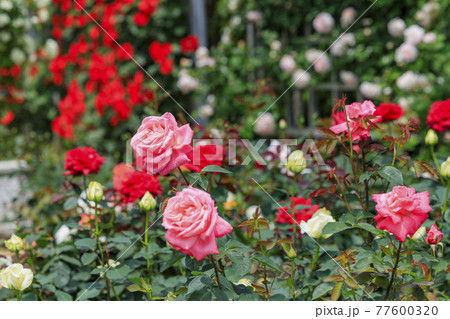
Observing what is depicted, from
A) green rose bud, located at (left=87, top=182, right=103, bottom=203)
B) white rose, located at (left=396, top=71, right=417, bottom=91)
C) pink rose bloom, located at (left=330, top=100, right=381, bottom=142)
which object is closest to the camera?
pink rose bloom, located at (left=330, top=100, right=381, bottom=142)

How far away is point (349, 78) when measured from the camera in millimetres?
3225

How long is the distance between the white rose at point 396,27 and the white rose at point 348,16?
10.2 inches

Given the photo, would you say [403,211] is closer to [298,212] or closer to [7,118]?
[298,212]

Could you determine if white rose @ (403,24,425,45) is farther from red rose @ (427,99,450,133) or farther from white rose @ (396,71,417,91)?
red rose @ (427,99,450,133)

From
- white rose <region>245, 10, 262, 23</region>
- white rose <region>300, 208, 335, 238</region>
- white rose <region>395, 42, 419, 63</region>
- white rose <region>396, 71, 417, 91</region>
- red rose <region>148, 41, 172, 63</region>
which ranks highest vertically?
white rose <region>245, 10, 262, 23</region>

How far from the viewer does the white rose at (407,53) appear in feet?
9.37

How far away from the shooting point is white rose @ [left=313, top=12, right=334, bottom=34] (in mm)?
3238

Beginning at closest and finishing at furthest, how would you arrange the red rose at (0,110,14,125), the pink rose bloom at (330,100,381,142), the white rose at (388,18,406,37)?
the pink rose bloom at (330,100,381,142), the white rose at (388,18,406,37), the red rose at (0,110,14,125)

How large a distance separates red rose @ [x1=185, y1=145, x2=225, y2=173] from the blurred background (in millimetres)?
985

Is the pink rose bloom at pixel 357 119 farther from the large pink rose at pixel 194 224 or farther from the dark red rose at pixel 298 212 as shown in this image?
the large pink rose at pixel 194 224

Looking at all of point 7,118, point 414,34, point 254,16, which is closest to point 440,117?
point 414,34

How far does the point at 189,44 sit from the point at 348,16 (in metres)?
1.36

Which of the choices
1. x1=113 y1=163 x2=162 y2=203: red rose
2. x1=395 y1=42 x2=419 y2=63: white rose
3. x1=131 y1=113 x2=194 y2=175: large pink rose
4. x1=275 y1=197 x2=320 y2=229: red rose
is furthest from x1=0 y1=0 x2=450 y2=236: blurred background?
x1=131 y1=113 x2=194 y2=175: large pink rose

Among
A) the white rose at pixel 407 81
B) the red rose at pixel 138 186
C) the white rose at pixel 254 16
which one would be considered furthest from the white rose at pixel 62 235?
the white rose at pixel 254 16
